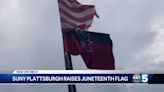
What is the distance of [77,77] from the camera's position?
46.2 metres

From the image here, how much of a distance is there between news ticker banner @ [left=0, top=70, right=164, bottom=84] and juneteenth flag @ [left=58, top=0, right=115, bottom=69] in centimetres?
741

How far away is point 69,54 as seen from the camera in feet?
173

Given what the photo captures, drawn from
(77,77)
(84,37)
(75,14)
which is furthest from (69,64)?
(75,14)

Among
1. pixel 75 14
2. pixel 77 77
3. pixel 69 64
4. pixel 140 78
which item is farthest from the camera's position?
pixel 75 14

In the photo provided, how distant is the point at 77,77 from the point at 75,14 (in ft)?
33.8

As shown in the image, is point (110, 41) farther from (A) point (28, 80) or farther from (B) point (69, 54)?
(A) point (28, 80)

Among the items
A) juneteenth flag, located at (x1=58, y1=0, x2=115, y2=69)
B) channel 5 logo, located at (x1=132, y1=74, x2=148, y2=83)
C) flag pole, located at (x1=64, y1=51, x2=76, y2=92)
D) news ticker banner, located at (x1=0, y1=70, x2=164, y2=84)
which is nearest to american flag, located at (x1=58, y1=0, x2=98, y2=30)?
juneteenth flag, located at (x1=58, y1=0, x2=115, y2=69)

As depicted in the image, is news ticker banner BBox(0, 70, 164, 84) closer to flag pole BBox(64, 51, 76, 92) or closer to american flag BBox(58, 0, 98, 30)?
flag pole BBox(64, 51, 76, 92)

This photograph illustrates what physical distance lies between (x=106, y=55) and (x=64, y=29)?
486 cm

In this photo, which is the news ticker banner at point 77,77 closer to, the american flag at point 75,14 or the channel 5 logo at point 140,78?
the channel 5 logo at point 140,78

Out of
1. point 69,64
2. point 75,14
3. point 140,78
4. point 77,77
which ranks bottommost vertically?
point 140,78

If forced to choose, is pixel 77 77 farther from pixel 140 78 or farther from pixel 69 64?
pixel 140 78

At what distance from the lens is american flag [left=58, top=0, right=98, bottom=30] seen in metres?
54.2

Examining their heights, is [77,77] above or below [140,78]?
above
